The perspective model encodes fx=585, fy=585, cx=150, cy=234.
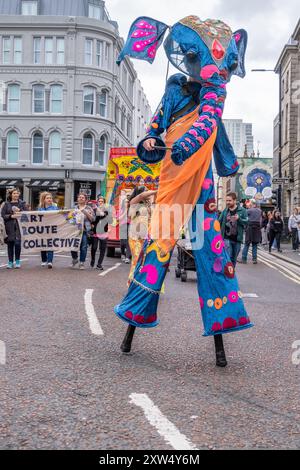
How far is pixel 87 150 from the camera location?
4531 centimetres

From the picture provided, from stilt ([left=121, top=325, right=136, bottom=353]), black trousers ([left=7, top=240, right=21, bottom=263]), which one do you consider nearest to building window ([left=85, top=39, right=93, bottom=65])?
black trousers ([left=7, top=240, right=21, bottom=263])

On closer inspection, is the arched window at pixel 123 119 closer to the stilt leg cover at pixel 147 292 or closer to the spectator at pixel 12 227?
the spectator at pixel 12 227

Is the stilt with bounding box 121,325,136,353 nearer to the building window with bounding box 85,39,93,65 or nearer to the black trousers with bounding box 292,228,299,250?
the black trousers with bounding box 292,228,299,250

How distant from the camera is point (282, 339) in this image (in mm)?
5367

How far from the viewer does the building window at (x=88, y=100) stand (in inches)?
1778

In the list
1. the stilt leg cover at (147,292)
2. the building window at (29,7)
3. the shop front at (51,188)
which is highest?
the building window at (29,7)

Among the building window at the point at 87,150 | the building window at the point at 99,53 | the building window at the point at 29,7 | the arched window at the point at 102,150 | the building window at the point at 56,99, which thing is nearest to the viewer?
the building window at the point at 56,99

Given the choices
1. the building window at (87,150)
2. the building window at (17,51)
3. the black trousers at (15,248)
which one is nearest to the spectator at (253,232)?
the black trousers at (15,248)

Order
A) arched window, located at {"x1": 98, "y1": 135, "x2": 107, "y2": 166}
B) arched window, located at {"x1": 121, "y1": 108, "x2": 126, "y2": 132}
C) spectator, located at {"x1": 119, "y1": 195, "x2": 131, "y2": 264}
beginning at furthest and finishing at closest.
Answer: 1. arched window, located at {"x1": 121, "y1": 108, "x2": 126, "y2": 132}
2. arched window, located at {"x1": 98, "y1": 135, "x2": 107, "y2": 166}
3. spectator, located at {"x1": 119, "y1": 195, "x2": 131, "y2": 264}

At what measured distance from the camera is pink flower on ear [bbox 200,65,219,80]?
418cm

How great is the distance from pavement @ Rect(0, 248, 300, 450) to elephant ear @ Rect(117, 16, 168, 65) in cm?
233

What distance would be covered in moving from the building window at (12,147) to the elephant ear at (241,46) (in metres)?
42.3

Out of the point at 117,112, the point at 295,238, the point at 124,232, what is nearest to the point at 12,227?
the point at 124,232

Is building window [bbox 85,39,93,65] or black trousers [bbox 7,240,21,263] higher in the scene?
building window [bbox 85,39,93,65]
